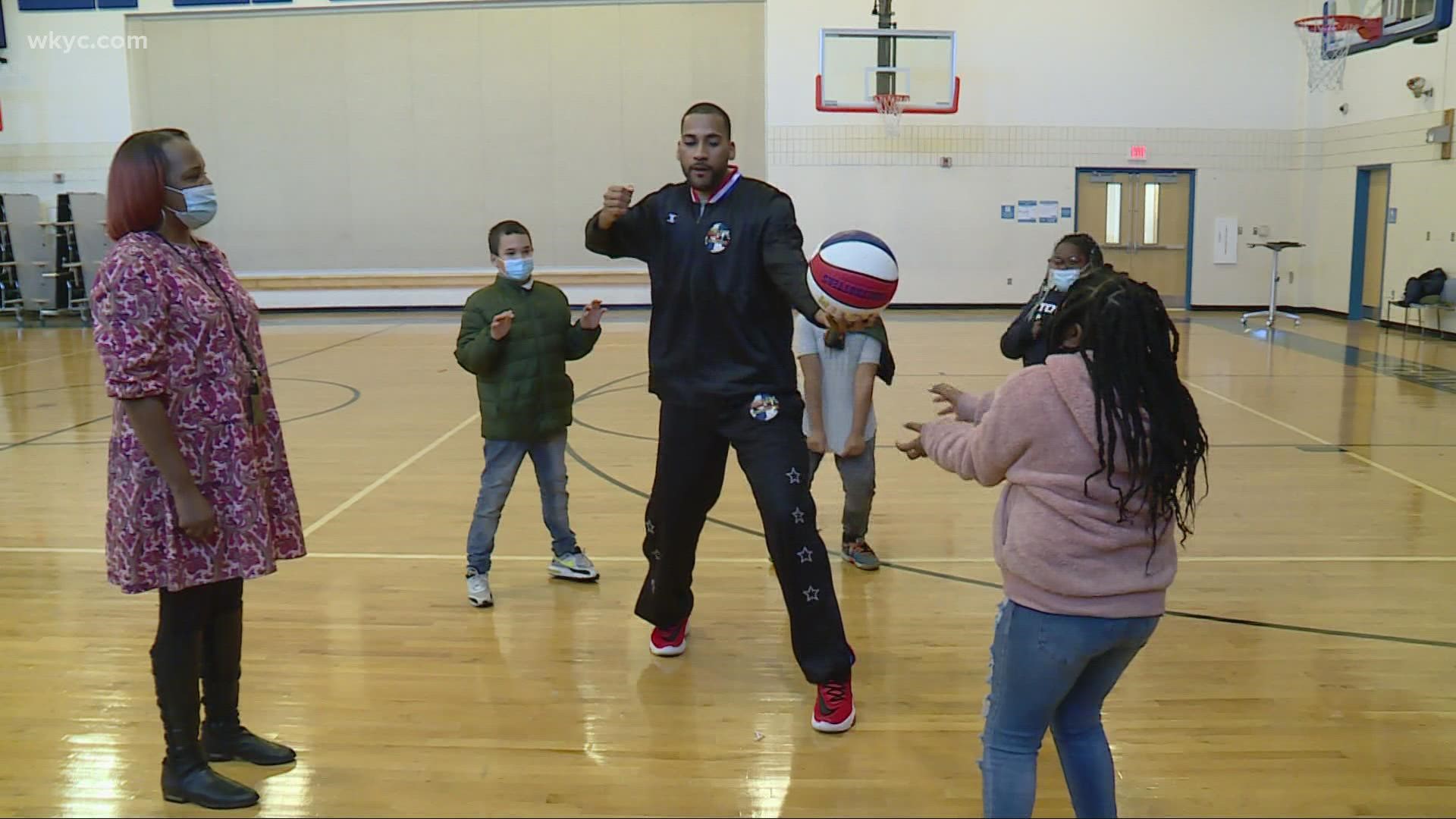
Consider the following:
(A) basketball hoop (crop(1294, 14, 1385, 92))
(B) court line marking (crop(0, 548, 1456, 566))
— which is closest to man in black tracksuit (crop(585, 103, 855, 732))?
(B) court line marking (crop(0, 548, 1456, 566))

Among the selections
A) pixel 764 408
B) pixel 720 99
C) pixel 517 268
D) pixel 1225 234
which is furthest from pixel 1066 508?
pixel 1225 234

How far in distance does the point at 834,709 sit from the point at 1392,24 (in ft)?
41.9

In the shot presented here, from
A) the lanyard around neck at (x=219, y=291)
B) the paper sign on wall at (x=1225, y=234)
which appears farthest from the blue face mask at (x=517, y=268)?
the paper sign on wall at (x=1225, y=234)

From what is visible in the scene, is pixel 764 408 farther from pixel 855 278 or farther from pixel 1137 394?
pixel 1137 394

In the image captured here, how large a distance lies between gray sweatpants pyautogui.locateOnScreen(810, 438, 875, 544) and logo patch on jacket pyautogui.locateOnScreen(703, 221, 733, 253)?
59.8 inches

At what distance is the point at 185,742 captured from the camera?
2963 millimetres

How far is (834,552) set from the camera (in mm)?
5297

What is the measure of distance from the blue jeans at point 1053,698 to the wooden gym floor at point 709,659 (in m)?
0.50

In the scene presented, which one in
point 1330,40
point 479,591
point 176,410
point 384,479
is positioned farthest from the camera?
point 1330,40

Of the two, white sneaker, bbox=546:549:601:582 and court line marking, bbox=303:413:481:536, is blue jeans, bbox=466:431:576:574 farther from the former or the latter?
court line marking, bbox=303:413:481:536

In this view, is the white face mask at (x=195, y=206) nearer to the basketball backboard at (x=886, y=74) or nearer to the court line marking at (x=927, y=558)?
the court line marking at (x=927, y=558)

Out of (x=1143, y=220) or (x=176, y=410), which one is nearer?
(x=176, y=410)

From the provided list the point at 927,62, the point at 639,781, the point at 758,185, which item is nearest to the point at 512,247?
the point at 758,185

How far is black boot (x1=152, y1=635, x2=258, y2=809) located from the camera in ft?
9.55
